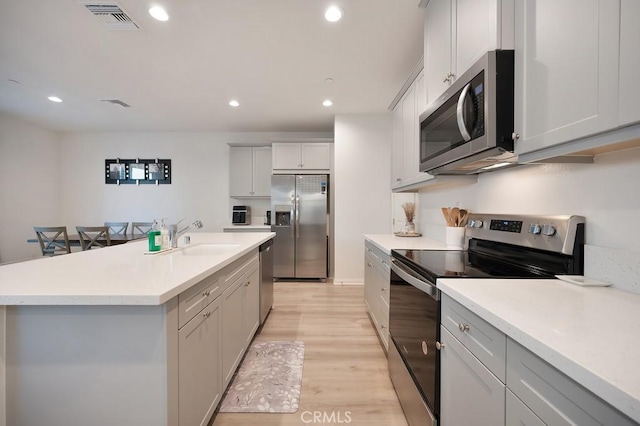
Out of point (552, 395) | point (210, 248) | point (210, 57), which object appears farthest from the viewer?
point (210, 57)

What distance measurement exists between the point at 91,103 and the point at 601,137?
5.26m

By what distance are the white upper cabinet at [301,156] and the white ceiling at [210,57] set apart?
533 millimetres

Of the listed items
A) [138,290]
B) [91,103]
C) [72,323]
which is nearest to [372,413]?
[138,290]

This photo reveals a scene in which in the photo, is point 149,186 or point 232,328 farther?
point 149,186

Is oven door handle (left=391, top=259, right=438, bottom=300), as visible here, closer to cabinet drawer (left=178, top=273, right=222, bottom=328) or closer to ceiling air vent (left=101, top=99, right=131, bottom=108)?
cabinet drawer (left=178, top=273, right=222, bottom=328)

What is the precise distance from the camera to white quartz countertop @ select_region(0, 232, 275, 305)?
35.9 inches

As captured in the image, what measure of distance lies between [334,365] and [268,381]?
1.70 ft

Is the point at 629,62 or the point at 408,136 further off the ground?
the point at 408,136

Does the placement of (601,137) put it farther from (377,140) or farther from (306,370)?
(377,140)

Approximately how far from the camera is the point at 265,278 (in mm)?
2701

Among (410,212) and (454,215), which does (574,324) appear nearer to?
(454,215)

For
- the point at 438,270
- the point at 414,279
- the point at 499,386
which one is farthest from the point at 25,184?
the point at 499,386

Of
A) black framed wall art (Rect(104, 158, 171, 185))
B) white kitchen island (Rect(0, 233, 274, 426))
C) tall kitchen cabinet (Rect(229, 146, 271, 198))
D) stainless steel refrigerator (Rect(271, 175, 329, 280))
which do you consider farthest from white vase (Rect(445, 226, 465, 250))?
black framed wall art (Rect(104, 158, 171, 185))

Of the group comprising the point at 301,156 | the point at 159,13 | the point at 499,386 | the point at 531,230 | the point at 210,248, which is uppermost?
the point at 159,13
